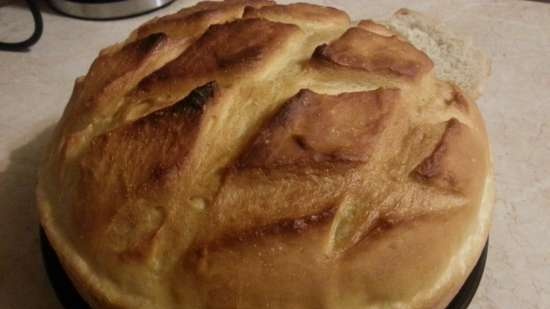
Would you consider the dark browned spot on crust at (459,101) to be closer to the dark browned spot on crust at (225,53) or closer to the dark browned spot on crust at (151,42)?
the dark browned spot on crust at (225,53)

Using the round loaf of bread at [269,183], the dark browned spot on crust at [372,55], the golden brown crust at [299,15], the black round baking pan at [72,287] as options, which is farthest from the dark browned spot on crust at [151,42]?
the black round baking pan at [72,287]

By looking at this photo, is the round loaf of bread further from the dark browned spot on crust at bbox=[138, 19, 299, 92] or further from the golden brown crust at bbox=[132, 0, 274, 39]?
the golden brown crust at bbox=[132, 0, 274, 39]

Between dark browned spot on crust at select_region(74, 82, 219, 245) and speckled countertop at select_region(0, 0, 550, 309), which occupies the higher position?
dark browned spot on crust at select_region(74, 82, 219, 245)

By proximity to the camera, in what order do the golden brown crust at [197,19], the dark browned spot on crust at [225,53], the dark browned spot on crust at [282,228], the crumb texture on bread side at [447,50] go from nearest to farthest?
1. the dark browned spot on crust at [282,228]
2. the dark browned spot on crust at [225,53]
3. the golden brown crust at [197,19]
4. the crumb texture on bread side at [447,50]

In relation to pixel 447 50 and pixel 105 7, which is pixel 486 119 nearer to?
pixel 447 50

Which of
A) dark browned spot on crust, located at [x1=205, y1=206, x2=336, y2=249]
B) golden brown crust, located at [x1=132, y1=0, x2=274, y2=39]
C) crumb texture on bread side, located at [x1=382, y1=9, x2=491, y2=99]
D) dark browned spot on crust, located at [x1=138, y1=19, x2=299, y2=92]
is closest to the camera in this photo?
dark browned spot on crust, located at [x1=205, y1=206, x2=336, y2=249]

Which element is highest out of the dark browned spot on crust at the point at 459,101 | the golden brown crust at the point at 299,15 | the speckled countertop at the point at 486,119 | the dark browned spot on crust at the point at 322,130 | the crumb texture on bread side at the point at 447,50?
the golden brown crust at the point at 299,15

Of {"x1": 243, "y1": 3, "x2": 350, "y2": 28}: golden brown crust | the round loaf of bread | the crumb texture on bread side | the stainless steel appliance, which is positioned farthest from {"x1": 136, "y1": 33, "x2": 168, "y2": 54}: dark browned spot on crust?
the stainless steel appliance

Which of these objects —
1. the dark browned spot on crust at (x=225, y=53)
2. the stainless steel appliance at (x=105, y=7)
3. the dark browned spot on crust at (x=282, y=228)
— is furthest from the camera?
the stainless steel appliance at (x=105, y=7)
